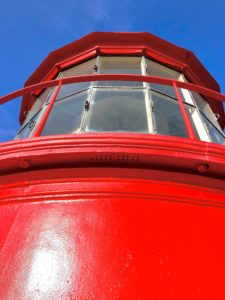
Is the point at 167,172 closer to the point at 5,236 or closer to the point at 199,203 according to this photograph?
the point at 199,203

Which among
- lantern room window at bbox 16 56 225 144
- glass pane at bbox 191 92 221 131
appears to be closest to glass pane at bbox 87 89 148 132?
lantern room window at bbox 16 56 225 144

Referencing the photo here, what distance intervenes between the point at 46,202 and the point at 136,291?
0.87 m

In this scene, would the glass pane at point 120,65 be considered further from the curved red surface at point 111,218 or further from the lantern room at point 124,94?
the curved red surface at point 111,218

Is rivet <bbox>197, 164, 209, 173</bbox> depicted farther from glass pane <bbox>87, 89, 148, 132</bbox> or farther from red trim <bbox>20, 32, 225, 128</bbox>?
red trim <bbox>20, 32, 225, 128</bbox>

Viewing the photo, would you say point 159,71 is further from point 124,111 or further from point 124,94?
point 124,111

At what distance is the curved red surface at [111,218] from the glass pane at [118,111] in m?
1.33

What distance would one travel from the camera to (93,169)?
2477mm

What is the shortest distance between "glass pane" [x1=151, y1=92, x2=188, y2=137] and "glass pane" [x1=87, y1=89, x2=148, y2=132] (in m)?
0.16

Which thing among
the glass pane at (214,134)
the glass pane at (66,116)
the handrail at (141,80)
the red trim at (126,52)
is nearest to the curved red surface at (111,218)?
the handrail at (141,80)

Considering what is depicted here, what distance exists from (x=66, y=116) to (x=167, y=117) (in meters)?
1.29

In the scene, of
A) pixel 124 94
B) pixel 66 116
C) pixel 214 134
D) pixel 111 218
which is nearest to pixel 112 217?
pixel 111 218

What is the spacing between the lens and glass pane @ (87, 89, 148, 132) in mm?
3857

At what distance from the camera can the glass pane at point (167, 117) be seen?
4.00 metres

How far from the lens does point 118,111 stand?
423cm
